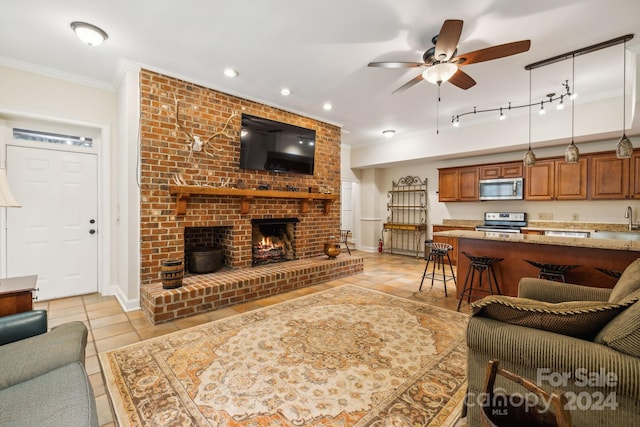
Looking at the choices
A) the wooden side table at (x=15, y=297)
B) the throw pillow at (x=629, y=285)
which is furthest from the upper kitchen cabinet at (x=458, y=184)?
the wooden side table at (x=15, y=297)

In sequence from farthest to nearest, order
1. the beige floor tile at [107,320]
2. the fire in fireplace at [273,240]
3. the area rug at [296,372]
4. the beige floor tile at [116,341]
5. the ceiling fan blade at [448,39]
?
the fire in fireplace at [273,240] → the beige floor tile at [107,320] → the beige floor tile at [116,341] → the ceiling fan blade at [448,39] → the area rug at [296,372]

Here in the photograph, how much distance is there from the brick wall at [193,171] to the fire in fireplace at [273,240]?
0.38ft

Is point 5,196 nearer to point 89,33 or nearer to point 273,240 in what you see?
point 89,33

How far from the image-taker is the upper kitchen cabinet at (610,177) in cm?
416

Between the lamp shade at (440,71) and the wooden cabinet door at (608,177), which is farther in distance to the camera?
the wooden cabinet door at (608,177)

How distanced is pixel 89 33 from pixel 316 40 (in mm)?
2038

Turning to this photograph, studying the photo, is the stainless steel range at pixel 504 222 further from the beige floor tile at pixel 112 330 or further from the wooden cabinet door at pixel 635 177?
the beige floor tile at pixel 112 330

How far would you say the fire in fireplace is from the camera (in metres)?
4.45

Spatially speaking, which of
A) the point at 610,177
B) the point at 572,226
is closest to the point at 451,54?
the point at 610,177

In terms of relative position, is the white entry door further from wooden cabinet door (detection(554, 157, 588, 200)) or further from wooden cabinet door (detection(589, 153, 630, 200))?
wooden cabinet door (detection(589, 153, 630, 200))

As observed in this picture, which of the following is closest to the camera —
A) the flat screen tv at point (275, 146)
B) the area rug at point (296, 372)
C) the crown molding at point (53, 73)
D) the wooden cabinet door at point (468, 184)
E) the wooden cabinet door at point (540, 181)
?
the area rug at point (296, 372)

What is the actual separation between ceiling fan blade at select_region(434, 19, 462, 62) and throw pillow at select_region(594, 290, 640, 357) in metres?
1.93

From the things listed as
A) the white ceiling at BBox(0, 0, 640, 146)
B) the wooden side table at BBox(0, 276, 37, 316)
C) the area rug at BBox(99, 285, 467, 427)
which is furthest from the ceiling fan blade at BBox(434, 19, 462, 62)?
the wooden side table at BBox(0, 276, 37, 316)

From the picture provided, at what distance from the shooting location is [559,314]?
1252 millimetres
